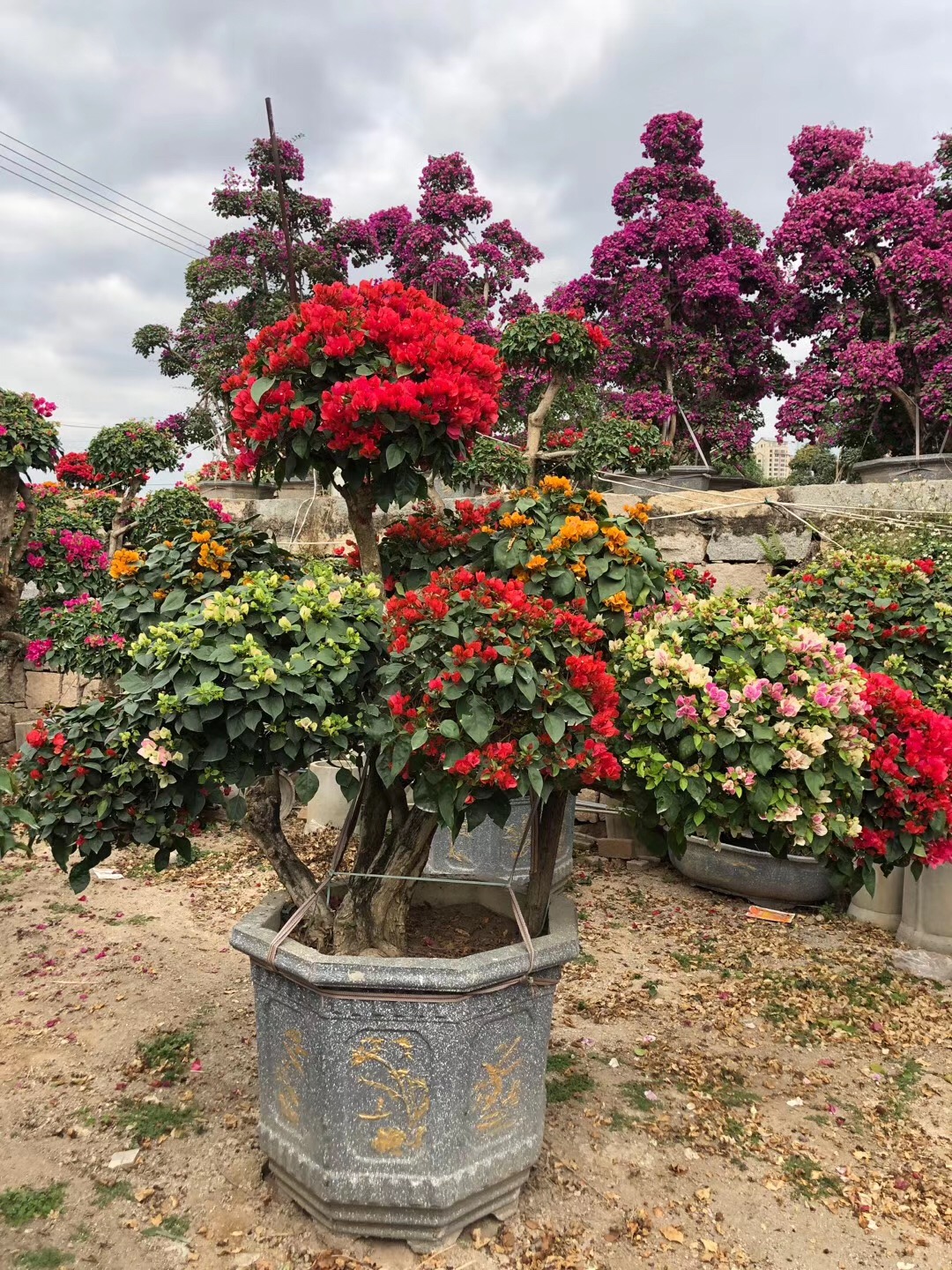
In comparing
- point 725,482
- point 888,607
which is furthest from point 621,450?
point 725,482

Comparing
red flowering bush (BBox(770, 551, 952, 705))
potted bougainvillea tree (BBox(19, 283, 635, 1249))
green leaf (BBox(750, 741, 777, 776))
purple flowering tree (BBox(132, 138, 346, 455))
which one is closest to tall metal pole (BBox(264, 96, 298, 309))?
purple flowering tree (BBox(132, 138, 346, 455))

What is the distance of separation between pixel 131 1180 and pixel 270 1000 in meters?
0.66

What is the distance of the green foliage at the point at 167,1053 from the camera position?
9.00 feet

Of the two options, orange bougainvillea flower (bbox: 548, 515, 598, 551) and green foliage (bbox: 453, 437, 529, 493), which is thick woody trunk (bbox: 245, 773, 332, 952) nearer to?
orange bougainvillea flower (bbox: 548, 515, 598, 551)

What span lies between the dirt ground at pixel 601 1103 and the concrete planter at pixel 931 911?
0.49 ft

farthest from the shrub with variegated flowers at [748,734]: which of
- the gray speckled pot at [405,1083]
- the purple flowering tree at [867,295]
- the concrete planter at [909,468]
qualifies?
the purple flowering tree at [867,295]

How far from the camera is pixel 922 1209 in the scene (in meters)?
2.15

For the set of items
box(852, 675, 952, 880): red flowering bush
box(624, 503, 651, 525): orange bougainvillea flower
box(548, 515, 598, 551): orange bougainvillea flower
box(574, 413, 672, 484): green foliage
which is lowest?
box(852, 675, 952, 880): red flowering bush

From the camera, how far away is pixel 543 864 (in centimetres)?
225

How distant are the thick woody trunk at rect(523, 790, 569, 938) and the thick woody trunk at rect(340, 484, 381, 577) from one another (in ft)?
2.61

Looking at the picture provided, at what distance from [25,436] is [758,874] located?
485 cm

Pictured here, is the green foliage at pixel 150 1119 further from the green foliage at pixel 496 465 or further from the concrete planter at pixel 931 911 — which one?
the green foliage at pixel 496 465

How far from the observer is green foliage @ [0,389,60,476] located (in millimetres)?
4918

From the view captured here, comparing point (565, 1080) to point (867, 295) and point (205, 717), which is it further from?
point (867, 295)
